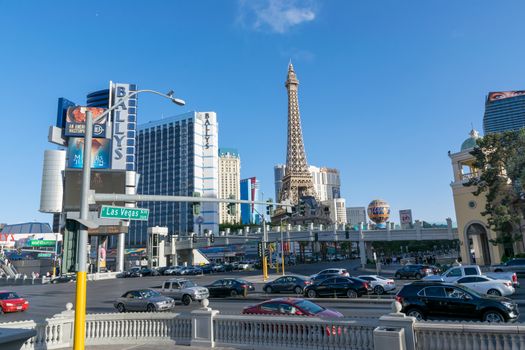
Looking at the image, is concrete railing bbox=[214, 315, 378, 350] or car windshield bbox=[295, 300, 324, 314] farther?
car windshield bbox=[295, 300, 324, 314]

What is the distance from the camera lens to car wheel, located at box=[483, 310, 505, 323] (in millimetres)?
13719

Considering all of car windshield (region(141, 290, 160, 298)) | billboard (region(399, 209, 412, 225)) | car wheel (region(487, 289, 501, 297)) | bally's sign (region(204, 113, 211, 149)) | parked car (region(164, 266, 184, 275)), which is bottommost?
parked car (region(164, 266, 184, 275))

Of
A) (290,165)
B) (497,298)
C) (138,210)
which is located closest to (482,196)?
(497,298)

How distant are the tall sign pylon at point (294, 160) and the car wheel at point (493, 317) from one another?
423ft

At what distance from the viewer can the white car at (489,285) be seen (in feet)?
71.6

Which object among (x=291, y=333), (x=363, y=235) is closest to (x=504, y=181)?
(x=363, y=235)

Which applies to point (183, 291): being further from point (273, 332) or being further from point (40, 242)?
point (40, 242)

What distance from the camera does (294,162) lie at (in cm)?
15038

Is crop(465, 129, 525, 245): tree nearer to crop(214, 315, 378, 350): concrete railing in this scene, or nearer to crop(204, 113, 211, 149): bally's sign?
crop(214, 315, 378, 350): concrete railing

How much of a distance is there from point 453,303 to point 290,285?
18388 mm

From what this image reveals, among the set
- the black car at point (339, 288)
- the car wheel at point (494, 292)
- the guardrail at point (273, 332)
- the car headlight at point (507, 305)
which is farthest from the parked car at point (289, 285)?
the guardrail at point (273, 332)

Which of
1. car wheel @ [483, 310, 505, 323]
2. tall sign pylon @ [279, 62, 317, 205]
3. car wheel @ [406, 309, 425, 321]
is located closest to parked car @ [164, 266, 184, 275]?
car wheel @ [406, 309, 425, 321]

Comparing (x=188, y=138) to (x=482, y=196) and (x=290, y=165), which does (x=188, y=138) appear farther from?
(x=482, y=196)

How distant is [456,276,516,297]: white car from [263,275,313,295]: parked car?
1252cm
